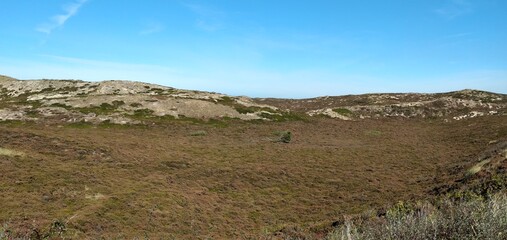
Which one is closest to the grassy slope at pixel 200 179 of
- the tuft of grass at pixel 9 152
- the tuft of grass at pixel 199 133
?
the tuft of grass at pixel 9 152

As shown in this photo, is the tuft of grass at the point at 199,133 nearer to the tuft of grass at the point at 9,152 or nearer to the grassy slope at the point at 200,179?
the grassy slope at the point at 200,179

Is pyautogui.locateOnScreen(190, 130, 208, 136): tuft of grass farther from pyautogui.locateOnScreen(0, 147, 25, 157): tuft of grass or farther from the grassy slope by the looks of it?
pyautogui.locateOnScreen(0, 147, 25, 157): tuft of grass

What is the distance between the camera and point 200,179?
95.9ft

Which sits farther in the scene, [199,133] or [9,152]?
[199,133]

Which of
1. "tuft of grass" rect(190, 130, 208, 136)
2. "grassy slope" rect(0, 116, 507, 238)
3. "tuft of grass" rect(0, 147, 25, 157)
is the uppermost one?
"tuft of grass" rect(0, 147, 25, 157)

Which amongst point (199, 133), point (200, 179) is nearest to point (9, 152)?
point (200, 179)

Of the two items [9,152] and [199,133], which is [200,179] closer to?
[9,152]

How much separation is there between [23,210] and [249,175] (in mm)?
17334

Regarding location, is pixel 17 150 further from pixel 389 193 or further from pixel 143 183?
pixel 389 193

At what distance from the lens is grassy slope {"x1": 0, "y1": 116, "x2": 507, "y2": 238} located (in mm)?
19969

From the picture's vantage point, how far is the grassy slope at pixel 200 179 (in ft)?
65.5

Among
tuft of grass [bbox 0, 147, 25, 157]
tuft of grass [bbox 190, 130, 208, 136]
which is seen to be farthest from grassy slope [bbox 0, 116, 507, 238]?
tuft of grass [bbox 190, 130, 208, 136]

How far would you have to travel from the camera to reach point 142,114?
61625 mm

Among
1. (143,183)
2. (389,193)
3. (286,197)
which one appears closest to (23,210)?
(143,183)
